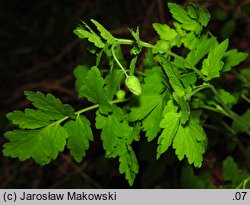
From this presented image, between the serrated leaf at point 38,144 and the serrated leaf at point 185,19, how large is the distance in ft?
2.15

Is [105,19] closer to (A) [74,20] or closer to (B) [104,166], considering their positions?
(A) [74,20]

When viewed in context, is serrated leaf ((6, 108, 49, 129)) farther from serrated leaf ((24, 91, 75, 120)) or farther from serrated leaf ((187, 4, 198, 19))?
serrated leaf ((187, 4, 198, 19))

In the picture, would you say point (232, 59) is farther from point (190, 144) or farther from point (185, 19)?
point (190, 144)

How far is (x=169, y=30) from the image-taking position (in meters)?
1.78

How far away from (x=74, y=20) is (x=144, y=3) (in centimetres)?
69

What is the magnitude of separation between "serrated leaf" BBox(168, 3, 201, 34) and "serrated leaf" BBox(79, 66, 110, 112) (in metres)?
0.43

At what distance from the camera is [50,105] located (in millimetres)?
1593

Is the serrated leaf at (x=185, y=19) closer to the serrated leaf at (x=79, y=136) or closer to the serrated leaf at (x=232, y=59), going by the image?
the serrated leaf at (x=232, y=59)

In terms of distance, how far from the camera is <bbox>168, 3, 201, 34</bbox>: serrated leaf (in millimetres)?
1635

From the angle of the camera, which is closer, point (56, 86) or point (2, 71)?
point (56, 86)

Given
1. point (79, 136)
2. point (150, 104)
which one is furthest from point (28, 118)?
point (150, 104)

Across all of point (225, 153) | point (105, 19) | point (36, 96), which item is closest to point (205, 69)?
point (36, 96)

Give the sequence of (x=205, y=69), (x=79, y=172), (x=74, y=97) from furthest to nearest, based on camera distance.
→ 1. (x=74, y=97)
2. (x=79, y=172)
3. (x=205, y=69)

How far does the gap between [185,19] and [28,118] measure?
2.48ft
